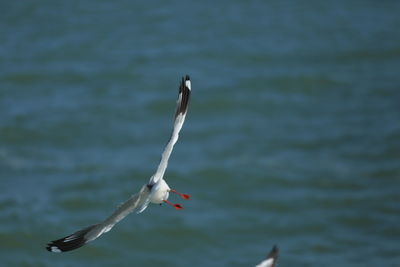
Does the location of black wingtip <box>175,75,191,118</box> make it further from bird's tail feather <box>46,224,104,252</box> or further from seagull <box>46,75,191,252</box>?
bird's tail feather <box>46,224,104,252</box>

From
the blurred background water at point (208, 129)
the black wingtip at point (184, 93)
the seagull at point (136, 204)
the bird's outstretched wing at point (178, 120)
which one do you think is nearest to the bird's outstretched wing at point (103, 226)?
the seagull at point (136, 204)

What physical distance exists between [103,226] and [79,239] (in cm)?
35

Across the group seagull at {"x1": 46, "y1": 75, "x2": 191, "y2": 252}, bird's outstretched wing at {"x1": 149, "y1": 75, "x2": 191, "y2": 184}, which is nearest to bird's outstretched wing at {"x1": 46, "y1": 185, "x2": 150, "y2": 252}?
seagull at {"x1": 46, "y1": 75, "x2": 191, "y2": 252}

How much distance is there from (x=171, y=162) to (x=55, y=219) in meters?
3.89

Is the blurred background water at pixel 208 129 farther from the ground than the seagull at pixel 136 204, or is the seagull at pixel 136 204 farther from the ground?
the blurred background water at pixel 208 129

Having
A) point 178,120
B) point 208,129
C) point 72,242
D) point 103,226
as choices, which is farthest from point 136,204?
point 208,129

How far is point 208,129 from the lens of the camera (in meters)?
24.8

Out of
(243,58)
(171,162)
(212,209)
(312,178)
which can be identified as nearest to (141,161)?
(171,162)

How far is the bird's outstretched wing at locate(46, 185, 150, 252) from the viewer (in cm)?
897

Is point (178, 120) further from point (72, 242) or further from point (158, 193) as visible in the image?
point (72, 242)

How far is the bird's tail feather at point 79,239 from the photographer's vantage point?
365 inches

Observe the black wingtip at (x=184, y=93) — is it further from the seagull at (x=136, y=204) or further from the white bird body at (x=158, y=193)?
the white bird body at (x=158, y=193)

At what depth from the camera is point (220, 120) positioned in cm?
2528

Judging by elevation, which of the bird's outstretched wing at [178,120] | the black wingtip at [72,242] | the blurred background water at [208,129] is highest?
the blurred background water at [208,129]
